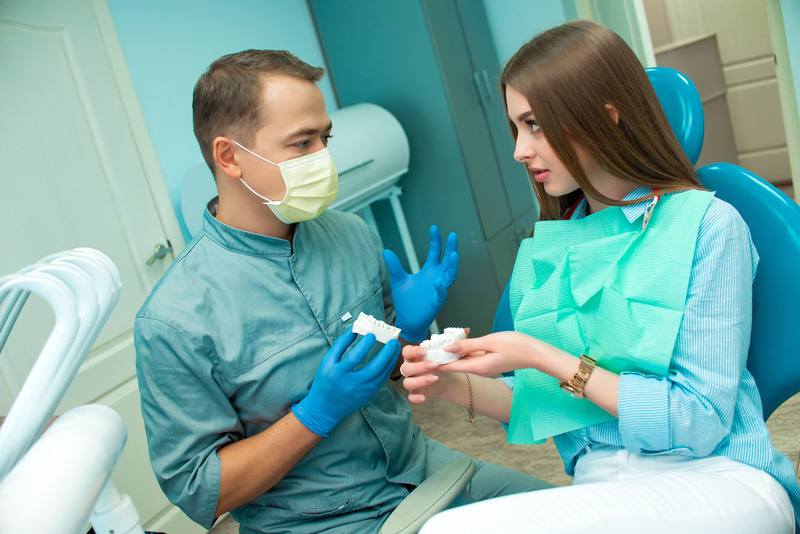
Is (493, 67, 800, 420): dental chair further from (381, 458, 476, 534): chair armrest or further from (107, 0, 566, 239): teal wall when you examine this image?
(107, 0, 566, 239): teal wall

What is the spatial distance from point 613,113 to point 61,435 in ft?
3.13

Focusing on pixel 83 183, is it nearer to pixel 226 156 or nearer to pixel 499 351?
pixel 226 156

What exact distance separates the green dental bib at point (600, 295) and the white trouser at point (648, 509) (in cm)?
18

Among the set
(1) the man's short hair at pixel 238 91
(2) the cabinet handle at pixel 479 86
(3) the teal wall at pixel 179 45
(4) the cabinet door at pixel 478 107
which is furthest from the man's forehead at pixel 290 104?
(2) the cabinet handle at pixel 479 86

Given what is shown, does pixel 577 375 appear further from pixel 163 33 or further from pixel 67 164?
pixel 163 33

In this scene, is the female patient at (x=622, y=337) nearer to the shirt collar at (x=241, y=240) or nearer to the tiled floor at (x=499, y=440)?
the shirt collar at (x=241, y=240)

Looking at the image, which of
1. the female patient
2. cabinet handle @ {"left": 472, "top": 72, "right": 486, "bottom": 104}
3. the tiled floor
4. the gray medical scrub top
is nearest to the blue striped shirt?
the female patient

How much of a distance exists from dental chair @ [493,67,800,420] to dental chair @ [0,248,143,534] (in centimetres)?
97

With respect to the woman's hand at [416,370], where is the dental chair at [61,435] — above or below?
above

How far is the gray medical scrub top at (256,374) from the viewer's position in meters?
1.09

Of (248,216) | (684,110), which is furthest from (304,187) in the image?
(684,110)

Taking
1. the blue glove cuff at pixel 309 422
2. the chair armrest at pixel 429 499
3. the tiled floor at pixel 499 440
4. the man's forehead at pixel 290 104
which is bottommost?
the tiled floor at pixel 499 440

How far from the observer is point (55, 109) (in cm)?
218

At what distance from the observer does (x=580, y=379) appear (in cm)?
102
